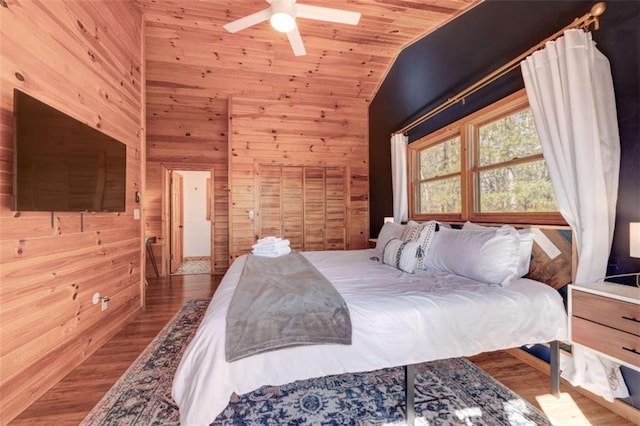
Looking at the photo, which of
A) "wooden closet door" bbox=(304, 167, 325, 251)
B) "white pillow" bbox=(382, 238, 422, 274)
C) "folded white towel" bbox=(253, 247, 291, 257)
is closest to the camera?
"white pillow" bbox=(382, 238, 422, 274)

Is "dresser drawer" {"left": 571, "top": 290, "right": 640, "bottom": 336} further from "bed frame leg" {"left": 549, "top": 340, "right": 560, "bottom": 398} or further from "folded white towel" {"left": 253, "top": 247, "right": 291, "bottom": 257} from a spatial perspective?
"folded white towel" {"left": 253, "top": 247, "right": 291, "bottom": 257}

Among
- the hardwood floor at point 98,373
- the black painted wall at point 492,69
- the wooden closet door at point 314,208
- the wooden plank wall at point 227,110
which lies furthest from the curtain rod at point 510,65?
the hardwood floor at point 98,373

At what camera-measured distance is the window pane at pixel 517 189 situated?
1995mm

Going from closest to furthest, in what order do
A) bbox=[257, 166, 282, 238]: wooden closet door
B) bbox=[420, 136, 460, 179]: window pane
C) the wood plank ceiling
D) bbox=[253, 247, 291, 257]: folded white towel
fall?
bbox=[253, 247, 291, 257]: folded white towel < bbox=[420, 136, 460, 179]: window pane < the wood plank ceiling < bbox=[257, 166, 282, 238]: wooden closet door

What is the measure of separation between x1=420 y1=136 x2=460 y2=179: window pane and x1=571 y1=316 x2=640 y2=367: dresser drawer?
1763 millimetres

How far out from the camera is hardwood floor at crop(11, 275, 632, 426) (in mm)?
1460

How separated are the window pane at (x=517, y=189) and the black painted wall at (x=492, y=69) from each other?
0.43 m

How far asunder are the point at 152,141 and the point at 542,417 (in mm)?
5837

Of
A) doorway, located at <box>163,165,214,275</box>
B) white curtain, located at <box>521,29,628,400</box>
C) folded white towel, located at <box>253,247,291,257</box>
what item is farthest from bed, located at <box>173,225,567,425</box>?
doorway, located at <box>163,165,214,275</box>

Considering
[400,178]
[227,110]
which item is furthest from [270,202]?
[400,178]

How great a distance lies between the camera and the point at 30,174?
1.52 m

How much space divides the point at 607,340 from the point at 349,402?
1.37m

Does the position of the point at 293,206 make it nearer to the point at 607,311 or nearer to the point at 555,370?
the point at 555,370

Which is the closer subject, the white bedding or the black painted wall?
the white bedding
